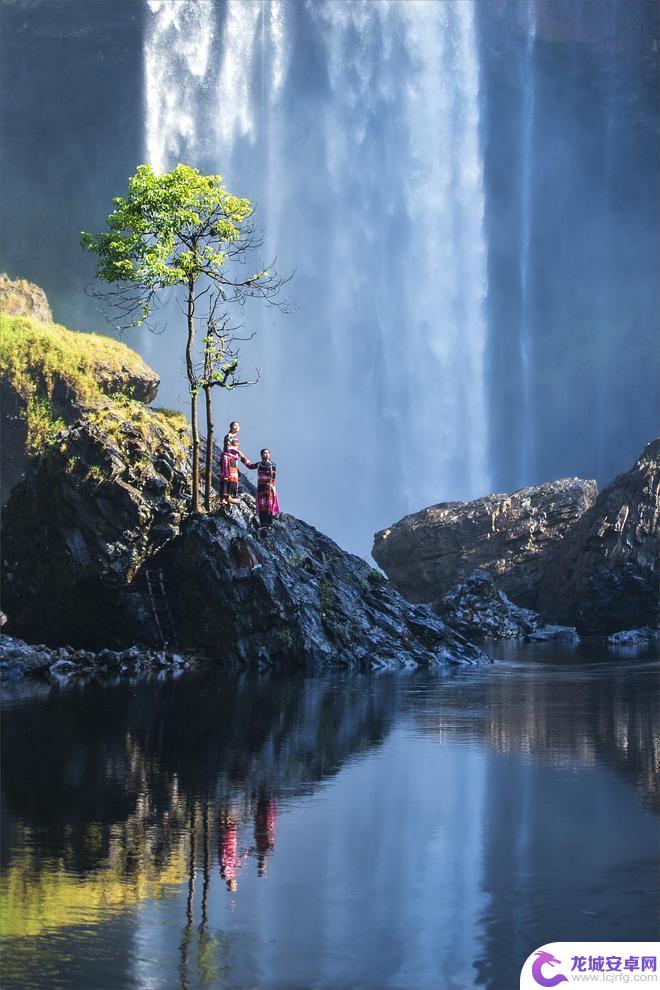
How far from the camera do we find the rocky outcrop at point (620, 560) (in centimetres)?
3656

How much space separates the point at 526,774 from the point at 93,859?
3.71 m

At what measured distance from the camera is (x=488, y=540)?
153 feet

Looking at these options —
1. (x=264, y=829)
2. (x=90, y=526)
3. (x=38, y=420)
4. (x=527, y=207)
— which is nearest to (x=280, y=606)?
(x=90, y=526)

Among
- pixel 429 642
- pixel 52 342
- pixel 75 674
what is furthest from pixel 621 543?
pixel 52 342

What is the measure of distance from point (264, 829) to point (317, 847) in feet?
1.69

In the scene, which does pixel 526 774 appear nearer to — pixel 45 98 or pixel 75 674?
pixel 75 674

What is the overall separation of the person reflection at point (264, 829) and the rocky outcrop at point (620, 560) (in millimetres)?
30062

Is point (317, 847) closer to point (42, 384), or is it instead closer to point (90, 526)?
point (90, 526)

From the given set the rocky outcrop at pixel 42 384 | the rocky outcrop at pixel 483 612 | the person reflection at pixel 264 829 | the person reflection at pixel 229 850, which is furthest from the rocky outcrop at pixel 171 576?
the rocky outcrop at pixel 42 384

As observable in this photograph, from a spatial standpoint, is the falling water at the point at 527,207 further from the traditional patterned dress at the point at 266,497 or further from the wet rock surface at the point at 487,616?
the traditional patterned dress at the point at 266,497

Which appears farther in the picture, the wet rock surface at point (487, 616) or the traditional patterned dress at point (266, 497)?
the wet rock surface at point (487, 616)

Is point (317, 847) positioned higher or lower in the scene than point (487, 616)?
lower

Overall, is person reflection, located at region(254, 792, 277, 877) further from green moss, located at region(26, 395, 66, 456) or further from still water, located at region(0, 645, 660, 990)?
green moss, located at region(26, 395, 66, 456)

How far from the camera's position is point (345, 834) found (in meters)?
6.72
